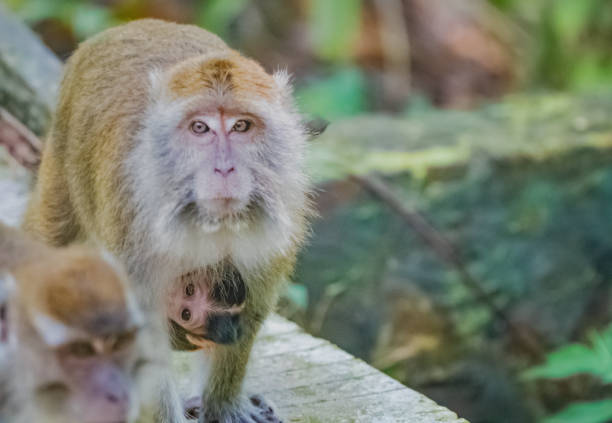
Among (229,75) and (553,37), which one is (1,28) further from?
(553,37)

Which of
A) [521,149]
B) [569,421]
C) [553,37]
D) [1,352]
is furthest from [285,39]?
[1,352]

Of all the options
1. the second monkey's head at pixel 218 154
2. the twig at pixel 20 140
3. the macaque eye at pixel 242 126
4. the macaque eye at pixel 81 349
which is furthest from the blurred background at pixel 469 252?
the macaque eye at pixel 81 349

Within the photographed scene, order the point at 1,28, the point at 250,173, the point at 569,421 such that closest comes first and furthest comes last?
1. the point at 250,173
2. the point at 569,421
3. the point at 1,28

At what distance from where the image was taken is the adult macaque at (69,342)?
110 inches

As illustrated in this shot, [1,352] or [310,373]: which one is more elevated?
[310,373]

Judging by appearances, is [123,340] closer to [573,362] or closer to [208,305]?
[208,305]

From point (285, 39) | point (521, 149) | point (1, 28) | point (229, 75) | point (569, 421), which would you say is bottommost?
point (569, 421)

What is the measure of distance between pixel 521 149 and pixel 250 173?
11.8ft

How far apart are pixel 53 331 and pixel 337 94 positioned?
8.35 m

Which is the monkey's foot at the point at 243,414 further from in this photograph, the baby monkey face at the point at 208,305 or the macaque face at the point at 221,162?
the macaque face at the point at 221,162

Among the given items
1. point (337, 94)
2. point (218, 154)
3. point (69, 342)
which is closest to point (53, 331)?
point (69, 342)

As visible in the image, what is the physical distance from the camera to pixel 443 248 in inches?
256

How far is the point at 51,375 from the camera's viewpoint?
2.88 meters

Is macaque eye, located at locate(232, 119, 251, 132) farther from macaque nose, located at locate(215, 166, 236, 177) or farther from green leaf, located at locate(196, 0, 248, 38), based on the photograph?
green leaf, located at locate(196, 0, 248, 38)
